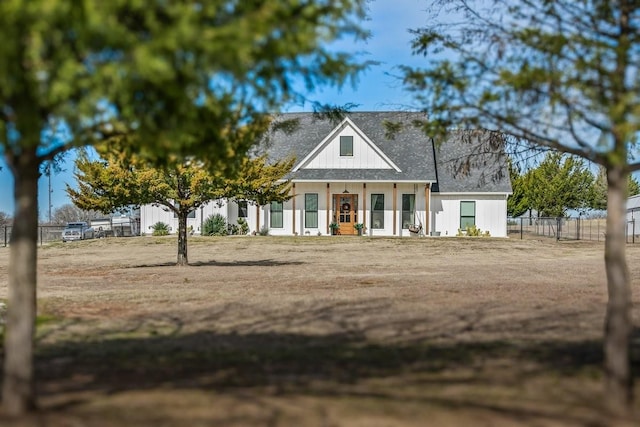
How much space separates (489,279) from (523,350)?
36.0 feet

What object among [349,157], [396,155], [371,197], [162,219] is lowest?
[162,219]

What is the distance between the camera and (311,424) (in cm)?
563

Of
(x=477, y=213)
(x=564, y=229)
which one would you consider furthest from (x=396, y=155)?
(x=564, y=229)

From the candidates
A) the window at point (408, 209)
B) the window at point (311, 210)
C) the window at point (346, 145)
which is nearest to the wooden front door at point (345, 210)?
the window at point (311, 210)

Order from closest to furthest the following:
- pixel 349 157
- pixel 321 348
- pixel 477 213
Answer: pixel 321 348 < pixel 349 157 < pixel 477 213

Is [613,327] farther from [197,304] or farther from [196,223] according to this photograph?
[196,223]

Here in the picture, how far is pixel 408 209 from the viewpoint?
136 ft

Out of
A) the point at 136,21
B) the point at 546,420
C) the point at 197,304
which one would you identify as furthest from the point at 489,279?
the point at 136,21

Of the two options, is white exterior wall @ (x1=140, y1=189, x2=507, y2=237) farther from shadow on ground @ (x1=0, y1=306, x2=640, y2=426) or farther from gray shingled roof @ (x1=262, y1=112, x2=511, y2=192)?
shadow on ground @ (x1=0, y1=306, x2=640, y2=426)

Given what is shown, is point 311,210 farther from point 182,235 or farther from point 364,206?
point 182,235

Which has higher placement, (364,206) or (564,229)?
(364,206)

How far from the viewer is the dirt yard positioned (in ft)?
19.8

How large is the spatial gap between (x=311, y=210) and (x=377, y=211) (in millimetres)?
3840

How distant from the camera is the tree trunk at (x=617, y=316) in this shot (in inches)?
245
